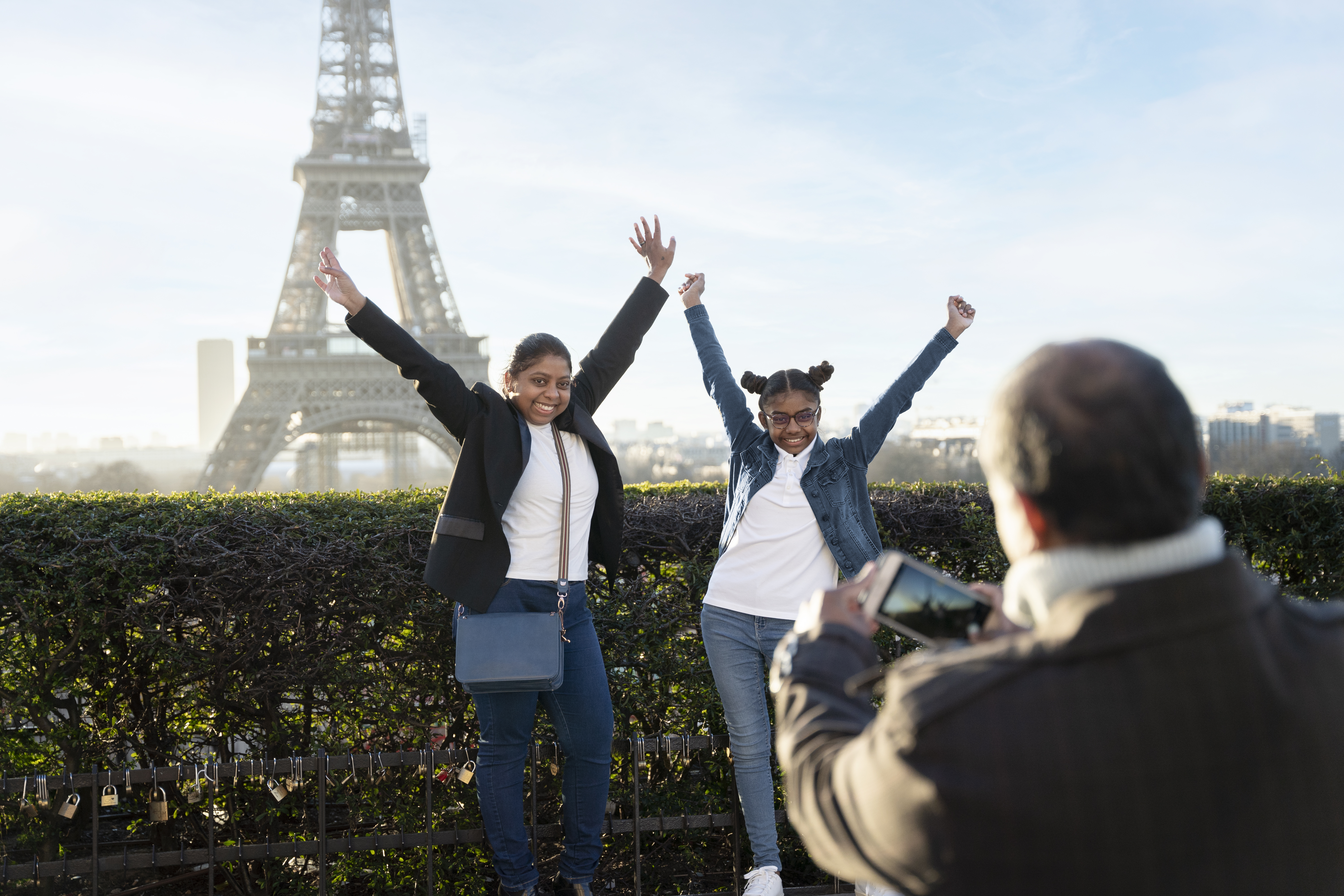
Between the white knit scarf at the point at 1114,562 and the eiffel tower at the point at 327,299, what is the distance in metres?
23.5

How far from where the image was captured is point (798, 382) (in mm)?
3141

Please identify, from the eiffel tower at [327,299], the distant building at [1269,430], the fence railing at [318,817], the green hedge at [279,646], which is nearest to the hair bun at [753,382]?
the green hedge at [279,646]

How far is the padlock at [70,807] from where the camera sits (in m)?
3.18

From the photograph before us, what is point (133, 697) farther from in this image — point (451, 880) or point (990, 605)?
point (990, 605)

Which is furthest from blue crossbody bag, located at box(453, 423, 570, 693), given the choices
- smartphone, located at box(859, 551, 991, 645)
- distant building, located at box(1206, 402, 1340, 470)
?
distant building, located at box(1206, 402, 1340, 470)

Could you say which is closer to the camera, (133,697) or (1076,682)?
(1076,682)

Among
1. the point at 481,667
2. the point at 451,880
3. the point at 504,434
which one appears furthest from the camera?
the point at 451,880

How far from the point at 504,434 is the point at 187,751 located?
186cm

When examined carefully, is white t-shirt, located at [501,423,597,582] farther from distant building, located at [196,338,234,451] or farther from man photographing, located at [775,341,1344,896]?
distant building, located at [196,338,234,451]

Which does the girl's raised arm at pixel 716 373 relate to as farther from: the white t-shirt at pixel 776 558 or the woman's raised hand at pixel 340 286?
the woman's raised hand at pixel 340 286

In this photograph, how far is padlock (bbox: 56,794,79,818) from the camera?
3.18 metres

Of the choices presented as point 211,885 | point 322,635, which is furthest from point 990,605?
point 211,885

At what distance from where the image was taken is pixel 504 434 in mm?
2973

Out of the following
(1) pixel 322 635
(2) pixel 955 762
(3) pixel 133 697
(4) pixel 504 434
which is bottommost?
(3) pixel 133 697
